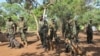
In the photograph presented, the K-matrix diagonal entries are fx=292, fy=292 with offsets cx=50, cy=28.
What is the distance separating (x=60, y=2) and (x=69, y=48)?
623 centimetres

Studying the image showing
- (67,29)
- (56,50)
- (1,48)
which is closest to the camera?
(67,29)

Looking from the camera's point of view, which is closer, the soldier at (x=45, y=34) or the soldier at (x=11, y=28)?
the soldier at (x=45, y=34)

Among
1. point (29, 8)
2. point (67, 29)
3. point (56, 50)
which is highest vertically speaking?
point (29, 8)

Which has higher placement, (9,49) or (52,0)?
(52,0)

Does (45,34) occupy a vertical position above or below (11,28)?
below

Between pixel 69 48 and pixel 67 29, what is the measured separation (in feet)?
3.36

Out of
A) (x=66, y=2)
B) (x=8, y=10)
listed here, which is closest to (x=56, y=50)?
(x=66, y=2)

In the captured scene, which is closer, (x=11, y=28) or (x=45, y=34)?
(x=45, y=34)

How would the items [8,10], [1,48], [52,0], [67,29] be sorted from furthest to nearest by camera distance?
1. [8,10]
2. [52,0]
3. [1,48]
4. [67,29]

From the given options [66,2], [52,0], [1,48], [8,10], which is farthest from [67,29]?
[8,10]

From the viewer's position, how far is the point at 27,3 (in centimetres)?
2116

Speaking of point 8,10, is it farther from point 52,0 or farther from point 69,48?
point 69,48

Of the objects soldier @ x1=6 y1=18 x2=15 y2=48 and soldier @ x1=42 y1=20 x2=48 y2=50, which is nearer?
soldier @ x1=42 y1=20 x2=48 y2=50

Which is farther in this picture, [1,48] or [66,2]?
[66,2]
